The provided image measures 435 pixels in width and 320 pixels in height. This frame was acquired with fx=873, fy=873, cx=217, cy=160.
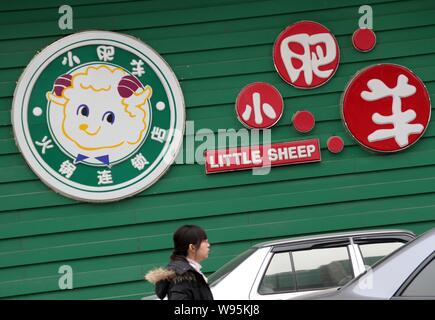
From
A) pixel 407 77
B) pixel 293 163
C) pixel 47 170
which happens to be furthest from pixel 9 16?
pixel 407 77

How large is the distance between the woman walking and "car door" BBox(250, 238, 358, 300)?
6.82 feet

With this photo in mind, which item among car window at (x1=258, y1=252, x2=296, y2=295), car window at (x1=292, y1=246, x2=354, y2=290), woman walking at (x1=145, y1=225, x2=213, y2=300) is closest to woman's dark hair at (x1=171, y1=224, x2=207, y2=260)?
woman walking at (x1=145, y1=225, x2=213, y2=300)

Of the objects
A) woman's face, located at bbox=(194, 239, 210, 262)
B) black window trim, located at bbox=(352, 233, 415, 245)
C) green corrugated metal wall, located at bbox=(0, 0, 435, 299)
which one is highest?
green corrugated metal wall, located at bbox=(0, 0, 435, 299)

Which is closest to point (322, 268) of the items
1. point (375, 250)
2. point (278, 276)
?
point (278, 276)

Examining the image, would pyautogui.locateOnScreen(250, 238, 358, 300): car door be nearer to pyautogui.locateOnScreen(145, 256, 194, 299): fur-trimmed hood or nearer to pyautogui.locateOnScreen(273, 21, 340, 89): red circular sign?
pyautogui.locateOnScreen(145, 256, 194, 299): fur-trimmed hood

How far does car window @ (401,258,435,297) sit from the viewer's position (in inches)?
190

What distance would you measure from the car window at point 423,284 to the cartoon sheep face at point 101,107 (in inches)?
255

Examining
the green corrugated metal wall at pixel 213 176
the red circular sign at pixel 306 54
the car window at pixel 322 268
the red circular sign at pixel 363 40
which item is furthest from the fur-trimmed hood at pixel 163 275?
the red circular sign at pixel 363 40

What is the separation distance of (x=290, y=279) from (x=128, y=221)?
3257 mm

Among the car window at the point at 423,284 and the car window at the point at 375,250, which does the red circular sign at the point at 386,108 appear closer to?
the car window at the point at 375,250

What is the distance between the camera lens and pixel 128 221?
10828 mm

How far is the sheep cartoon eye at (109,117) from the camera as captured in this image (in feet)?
36.0
